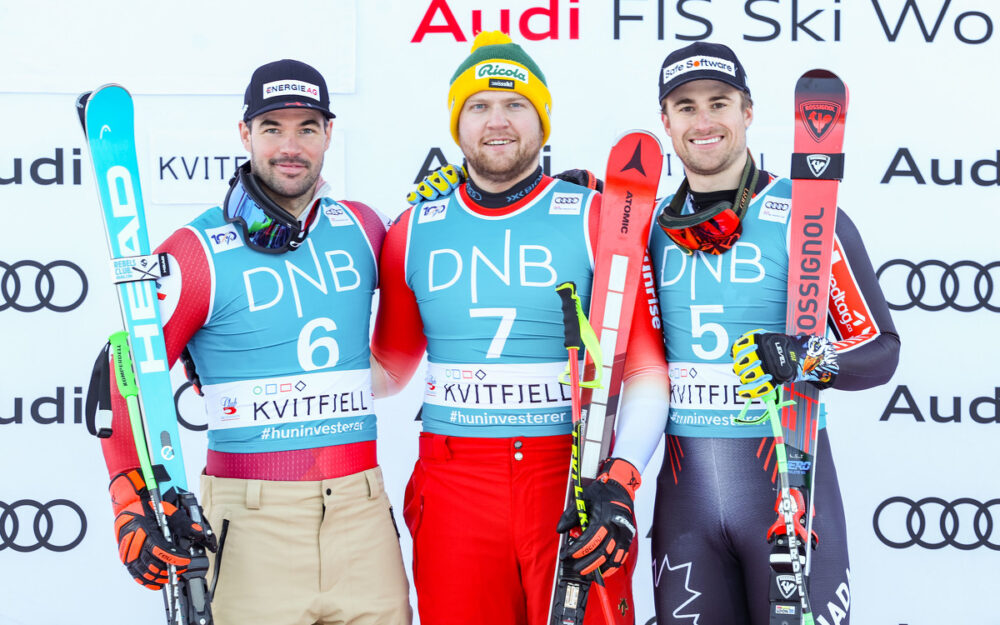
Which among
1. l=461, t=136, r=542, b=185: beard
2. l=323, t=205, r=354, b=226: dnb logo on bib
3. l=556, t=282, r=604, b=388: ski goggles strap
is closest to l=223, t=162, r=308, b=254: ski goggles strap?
l=323, t=205, r=354, b=226: dnb logo on bib

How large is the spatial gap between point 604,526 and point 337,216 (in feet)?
3.88

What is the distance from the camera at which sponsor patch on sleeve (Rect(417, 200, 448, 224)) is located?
8.61ft

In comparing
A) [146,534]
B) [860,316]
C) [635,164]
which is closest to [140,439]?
[146,534]

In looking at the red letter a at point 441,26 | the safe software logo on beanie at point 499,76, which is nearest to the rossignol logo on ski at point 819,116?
the safe software logo on beanie at point 499,76

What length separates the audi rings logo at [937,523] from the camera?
3.67m

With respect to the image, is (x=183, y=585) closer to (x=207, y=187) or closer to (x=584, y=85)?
(x=207, y=187)

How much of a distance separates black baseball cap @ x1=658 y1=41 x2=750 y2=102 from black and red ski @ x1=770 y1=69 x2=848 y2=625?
18 cm

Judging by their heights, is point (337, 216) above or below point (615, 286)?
above

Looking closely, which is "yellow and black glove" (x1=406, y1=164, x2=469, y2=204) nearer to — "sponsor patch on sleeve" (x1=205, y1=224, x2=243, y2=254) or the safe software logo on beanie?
the safe software logo on beanie

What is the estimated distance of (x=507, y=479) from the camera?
241 cm

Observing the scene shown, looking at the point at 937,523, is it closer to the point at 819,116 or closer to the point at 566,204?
the point at 819,116

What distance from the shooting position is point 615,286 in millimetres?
2387

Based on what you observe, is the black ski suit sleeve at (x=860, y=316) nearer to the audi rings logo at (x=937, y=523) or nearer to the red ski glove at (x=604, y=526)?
the red ski glove at (x=604, y=526)

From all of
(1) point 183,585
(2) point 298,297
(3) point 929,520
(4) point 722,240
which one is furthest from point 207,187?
(3) point 929,520
